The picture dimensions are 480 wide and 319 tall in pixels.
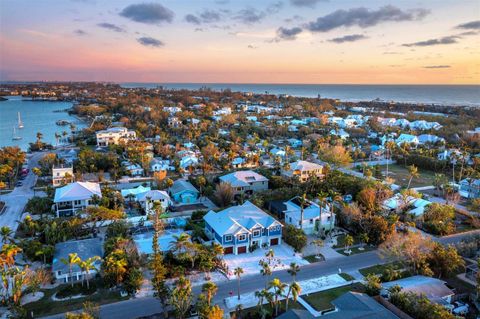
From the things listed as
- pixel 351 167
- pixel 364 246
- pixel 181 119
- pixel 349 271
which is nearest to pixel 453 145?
pixel 351 167

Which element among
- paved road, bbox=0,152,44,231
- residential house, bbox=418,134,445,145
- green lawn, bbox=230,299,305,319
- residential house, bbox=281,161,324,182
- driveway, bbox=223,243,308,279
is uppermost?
residential house, bbox=418,134,445,145

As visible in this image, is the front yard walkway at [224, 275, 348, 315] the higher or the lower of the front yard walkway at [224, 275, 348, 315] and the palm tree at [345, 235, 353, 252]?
the lower

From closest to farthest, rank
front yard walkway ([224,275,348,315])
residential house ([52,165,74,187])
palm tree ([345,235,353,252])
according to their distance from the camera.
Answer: front yard walkway ([224,275,348,315]), palm tree ([345,235,353,252]), residential house ([52,165,74,187])

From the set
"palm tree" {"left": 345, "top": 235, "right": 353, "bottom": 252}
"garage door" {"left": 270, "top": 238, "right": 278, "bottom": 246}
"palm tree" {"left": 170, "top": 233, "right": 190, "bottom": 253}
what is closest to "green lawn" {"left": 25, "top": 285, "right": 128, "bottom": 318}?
"palm tree" {"left": 170, "top": 233, "right": 190, "bottom": 253}

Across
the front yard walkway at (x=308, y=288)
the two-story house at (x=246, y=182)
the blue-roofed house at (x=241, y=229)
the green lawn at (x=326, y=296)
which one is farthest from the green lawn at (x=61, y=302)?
the two-story house at (x=246, y=182)

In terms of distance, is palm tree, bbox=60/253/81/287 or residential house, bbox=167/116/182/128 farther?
residential house, bbox=167/116/182/128

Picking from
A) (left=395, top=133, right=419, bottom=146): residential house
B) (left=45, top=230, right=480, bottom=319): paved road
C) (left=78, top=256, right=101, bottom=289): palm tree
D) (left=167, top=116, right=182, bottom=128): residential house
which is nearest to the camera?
(left=45, top=230, right=480, bottom=319): paved road

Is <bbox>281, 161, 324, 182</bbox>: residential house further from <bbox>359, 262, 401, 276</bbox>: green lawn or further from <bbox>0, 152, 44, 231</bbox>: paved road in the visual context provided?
<bbox>0, 152, 44, 231</bbox>: paved road

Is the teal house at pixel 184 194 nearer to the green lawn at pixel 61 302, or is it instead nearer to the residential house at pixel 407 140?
the green lawn at pixel 61 302
